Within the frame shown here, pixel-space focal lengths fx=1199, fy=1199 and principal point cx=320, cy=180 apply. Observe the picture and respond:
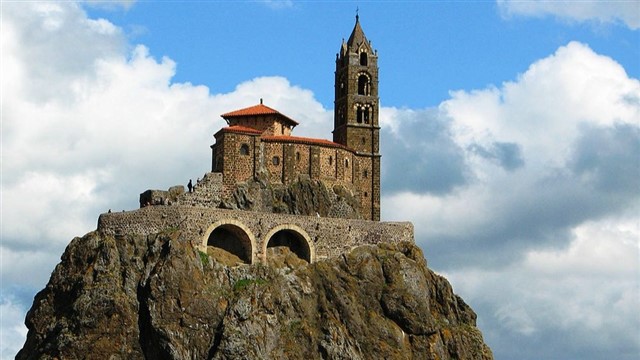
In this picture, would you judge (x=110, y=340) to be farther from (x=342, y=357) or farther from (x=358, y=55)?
(x=358, y=55)

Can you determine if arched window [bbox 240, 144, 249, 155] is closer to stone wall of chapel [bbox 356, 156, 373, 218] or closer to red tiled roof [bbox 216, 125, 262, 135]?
red tiled roof [bbox 216, 125, 262, 135]

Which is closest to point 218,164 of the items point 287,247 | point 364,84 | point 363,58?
point 287,247

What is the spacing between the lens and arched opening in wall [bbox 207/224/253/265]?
4176 inches

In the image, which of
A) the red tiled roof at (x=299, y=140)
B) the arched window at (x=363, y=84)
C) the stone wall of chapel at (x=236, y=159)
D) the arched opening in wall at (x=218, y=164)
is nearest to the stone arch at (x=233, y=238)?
the stone wall of chapel at (x=236, y=159)

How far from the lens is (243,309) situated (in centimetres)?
9925

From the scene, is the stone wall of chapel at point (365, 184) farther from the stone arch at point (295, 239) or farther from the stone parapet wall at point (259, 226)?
the stone arch at point (295, 239)

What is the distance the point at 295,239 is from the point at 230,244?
6.37 metres

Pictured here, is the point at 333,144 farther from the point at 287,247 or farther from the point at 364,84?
the point at 287,247

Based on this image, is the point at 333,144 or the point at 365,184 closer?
the point at 333,144

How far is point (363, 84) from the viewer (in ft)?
422

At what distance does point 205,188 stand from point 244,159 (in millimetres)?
5258

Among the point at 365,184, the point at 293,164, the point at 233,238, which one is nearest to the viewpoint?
the point at 233,238

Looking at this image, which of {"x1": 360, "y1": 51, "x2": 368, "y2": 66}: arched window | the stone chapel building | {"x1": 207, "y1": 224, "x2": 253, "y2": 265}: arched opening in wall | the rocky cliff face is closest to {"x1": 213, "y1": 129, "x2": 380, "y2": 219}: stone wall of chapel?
the stone chapel building

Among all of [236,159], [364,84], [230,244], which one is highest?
[364,84]
